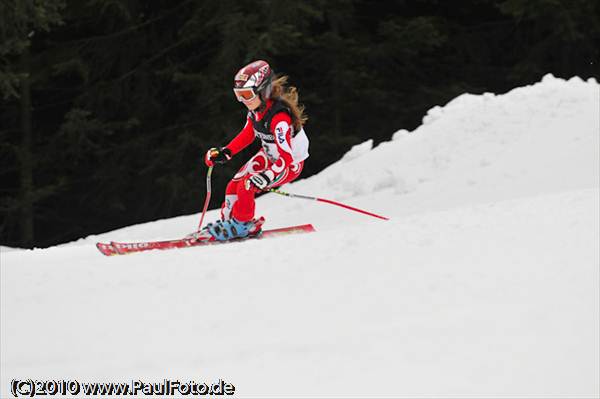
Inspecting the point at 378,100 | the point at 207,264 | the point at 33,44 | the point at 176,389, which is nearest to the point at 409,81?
the point at 378,100

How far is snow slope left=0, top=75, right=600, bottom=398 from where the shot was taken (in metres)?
3.48

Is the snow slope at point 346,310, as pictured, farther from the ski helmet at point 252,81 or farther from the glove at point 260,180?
the ski helmet at point 252,81

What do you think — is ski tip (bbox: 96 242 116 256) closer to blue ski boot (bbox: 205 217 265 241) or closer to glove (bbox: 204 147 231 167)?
blue ski boot (bbox: 205 217 265 241)

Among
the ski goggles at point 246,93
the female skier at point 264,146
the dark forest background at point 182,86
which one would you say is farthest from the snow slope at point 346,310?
the dark forest background at point 182,86

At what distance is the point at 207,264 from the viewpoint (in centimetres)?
509

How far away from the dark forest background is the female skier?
27.9 feet

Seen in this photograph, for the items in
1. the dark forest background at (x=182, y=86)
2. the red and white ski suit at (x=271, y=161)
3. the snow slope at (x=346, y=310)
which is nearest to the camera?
the snow slope at (x=346, y=310)

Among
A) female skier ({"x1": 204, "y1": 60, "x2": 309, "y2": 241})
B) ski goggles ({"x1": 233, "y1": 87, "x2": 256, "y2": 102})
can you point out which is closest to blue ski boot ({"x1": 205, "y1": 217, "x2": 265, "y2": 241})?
female skier ({"x1": 204, "y1": 60, "x2": 309, "y2": 241})

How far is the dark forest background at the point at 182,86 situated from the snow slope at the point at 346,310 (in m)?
10.2

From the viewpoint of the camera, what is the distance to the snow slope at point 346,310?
3480 mm

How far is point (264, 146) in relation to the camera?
278 inches

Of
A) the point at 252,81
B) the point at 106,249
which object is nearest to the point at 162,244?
the point at 106,249

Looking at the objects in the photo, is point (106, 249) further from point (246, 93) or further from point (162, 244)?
point (246, 93)

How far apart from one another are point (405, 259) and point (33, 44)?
1506 centimetres
